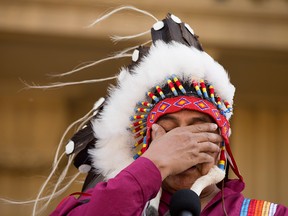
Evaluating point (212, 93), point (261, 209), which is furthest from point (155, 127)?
point (261, 209)

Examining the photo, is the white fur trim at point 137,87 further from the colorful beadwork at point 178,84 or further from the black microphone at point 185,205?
the black microphone at point 185,205

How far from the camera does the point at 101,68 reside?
7.80 m

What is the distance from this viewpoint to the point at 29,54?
301 inches

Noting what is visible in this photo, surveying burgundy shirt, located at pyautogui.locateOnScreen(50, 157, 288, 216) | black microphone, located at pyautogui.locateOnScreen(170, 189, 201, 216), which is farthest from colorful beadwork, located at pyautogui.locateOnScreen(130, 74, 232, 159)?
black microphone, located at pyautogui.locateOnScreen(170, 189, 201, 216)

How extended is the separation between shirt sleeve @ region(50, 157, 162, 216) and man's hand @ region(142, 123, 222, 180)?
0.04 meters

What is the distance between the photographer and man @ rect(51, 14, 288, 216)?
2.95 m

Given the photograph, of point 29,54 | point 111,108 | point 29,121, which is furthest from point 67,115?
point 111,108

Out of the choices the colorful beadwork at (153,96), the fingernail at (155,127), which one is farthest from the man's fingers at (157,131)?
the colorful beadwork at (153,96)

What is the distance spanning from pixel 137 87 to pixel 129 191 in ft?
1.78

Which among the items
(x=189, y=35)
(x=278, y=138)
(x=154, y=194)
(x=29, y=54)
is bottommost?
(x=278, y=138)

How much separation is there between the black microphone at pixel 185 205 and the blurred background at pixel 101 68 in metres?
3.70

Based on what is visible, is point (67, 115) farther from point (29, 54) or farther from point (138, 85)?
point (138, 85)

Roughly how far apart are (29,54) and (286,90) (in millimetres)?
2410

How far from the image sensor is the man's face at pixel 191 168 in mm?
3076
